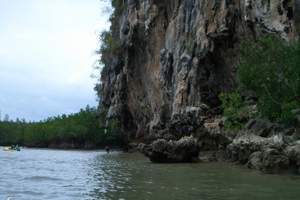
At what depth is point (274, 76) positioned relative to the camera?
31750 millimetres

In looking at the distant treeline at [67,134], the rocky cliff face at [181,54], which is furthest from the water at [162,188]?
the distant treeline at [67,134]

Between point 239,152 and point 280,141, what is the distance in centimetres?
449

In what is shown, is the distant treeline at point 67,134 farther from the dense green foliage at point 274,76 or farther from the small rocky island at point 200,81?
the dense green foliage at point 274,76

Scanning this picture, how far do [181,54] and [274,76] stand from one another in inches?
828

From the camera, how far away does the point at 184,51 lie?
2029 inches

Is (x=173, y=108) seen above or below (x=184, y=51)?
Answer: below

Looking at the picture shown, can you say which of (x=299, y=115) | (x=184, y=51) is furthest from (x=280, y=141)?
(x=184, y=51)

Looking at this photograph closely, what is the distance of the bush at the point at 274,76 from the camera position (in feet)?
101

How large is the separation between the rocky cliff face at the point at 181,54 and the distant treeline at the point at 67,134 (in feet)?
110

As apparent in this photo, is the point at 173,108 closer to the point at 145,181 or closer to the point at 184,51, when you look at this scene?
the point at 184,51

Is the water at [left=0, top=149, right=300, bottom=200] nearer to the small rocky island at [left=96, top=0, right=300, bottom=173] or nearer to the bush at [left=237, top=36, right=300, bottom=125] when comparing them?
the small rocky island at [left=96, top=0, right=300, bottom=173]

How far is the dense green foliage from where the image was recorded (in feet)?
101

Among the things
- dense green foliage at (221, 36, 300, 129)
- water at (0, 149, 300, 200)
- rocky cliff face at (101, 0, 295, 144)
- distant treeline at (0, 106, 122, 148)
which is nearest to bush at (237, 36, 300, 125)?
dense green foliage at (221, 36, 300, 129)

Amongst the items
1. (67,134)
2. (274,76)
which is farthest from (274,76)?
(67,134)
